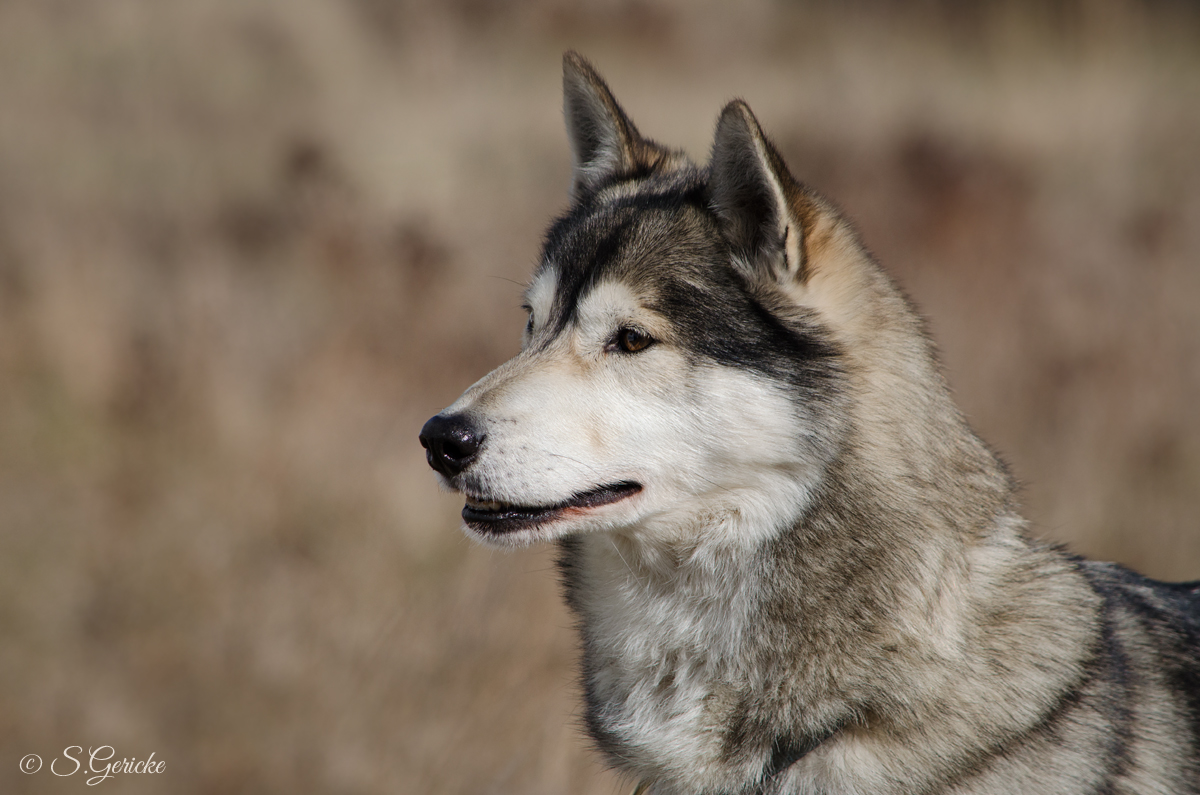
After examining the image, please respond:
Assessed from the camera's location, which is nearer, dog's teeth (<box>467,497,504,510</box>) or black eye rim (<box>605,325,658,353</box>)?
dog's teeth (<box>467,497,504,510</box>)

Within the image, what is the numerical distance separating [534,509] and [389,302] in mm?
4498

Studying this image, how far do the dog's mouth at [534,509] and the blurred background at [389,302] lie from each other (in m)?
1.32

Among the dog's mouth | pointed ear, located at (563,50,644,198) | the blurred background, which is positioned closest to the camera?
the dog's mouth

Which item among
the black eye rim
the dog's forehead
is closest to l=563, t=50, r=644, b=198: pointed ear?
the dog's forehead

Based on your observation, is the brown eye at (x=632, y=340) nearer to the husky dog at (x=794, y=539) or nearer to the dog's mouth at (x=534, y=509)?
the husky dog at (x=794, y=539)

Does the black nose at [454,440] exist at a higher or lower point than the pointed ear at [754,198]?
lower

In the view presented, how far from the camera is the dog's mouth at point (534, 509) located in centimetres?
240

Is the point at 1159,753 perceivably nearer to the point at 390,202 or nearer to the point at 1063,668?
the point at 1063,668

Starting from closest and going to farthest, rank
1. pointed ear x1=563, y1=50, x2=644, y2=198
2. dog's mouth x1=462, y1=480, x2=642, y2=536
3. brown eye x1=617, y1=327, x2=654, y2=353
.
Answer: dog's mouth x1=462, y1=480, x2=642, y2=536, brown eye x1=617, y1=327, x2=654, y2=353, pointed ear x1=563, y1=50, x2=644, y2=198

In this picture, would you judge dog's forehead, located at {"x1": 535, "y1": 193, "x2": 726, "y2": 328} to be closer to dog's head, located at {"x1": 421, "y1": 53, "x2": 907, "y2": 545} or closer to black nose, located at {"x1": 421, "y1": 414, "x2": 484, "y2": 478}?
dog's head, located at {"x1": 421, "y1": 53, "x2": 907, "y2": 545}

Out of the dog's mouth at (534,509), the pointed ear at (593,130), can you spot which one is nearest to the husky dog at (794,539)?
the dog's mouth at (534,509)

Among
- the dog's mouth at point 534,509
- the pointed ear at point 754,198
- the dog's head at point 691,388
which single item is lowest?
the dog's mouth at point 534,509

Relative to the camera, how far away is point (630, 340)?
258 centimetres

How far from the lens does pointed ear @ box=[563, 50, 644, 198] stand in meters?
3.11
